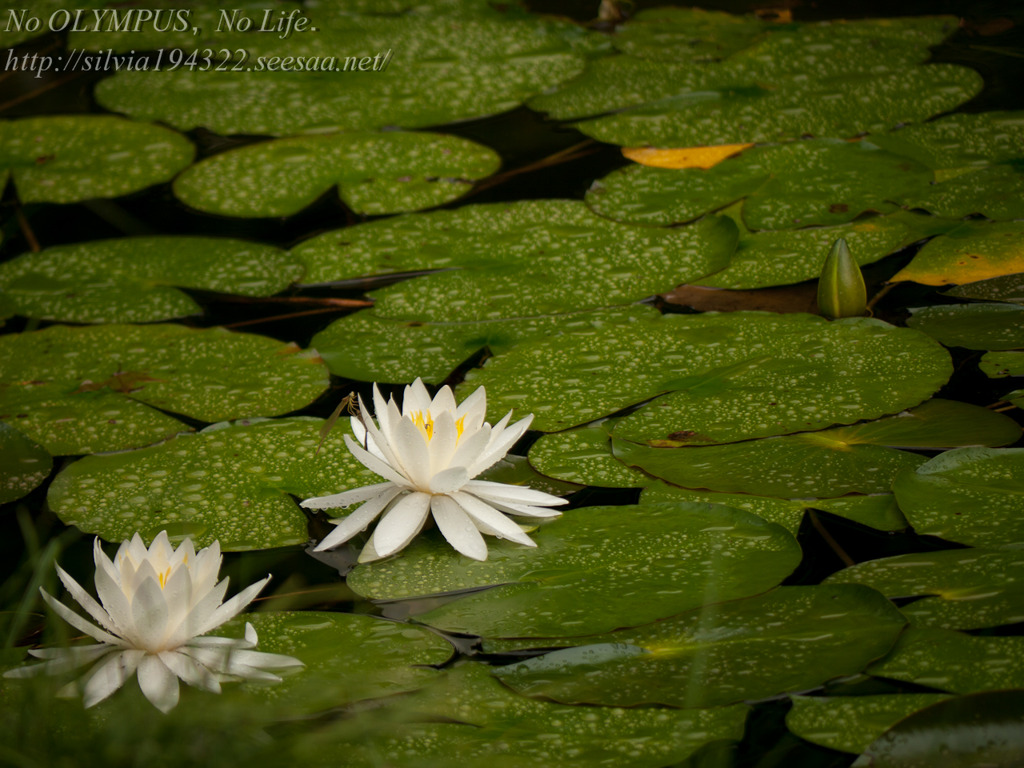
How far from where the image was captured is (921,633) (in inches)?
47.0

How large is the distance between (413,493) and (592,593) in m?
0.33

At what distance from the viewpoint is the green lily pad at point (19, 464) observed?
169cm

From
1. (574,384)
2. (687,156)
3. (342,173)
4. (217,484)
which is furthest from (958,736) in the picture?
(342,173)

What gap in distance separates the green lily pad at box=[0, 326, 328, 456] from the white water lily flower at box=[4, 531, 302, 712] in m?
0.60

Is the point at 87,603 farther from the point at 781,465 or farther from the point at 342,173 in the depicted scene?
the point at 342,173

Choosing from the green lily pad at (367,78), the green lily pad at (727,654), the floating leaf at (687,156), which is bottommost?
the green lily pad at (727,654)

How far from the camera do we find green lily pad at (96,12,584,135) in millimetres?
3158

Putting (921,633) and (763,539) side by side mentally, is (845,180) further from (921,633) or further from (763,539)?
(921,633)

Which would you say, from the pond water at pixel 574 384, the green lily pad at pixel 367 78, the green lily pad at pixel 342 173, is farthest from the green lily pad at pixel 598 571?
the green lily pad at pixel 367 78

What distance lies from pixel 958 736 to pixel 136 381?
1.62 metres

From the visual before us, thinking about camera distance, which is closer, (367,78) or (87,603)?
(87,603)

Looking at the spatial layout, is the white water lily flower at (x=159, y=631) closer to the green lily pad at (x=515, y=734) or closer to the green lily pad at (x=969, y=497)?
the green lily pad at (x=515, y=734)

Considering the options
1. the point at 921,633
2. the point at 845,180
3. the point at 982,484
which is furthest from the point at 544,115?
the point at 921,633

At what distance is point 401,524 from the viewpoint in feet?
4.67
